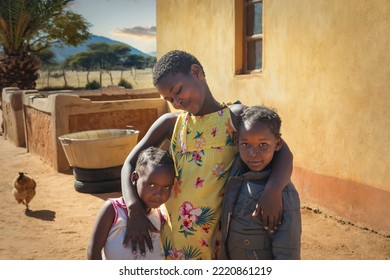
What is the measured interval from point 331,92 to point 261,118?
2.51 meters

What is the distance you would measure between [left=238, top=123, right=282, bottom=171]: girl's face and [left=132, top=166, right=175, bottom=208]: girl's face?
1.11 feet

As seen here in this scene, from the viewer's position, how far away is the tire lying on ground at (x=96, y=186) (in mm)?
5137

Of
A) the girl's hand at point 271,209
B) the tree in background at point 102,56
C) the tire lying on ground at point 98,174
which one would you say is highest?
the tree in background at point 102,56

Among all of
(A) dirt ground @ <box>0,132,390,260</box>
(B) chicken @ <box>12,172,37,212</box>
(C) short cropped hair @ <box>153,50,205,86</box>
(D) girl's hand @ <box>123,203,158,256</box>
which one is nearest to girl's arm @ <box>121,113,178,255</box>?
(D) girl's hand @ <box>123,203,158,256</box>

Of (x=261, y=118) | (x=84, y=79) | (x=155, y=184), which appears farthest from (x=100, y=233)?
(x=84, y=79)

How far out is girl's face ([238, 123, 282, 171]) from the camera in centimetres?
149

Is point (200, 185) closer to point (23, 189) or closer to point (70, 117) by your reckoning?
point (23, 189)

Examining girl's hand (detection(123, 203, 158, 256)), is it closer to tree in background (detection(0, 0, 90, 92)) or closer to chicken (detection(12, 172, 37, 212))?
chicken (detection(12, 172, 37, 212))

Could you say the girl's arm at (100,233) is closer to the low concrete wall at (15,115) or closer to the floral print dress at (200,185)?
the floral print dress at (200,185)

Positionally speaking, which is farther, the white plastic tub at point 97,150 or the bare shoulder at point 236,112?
the white plastic tub at point 97,150

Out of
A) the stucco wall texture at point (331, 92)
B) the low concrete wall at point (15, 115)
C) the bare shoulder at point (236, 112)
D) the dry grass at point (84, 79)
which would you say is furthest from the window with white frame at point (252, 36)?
the dry grass at point (84, 79)

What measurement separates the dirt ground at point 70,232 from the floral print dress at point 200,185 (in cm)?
171

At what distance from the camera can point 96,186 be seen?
5137 millimetres
